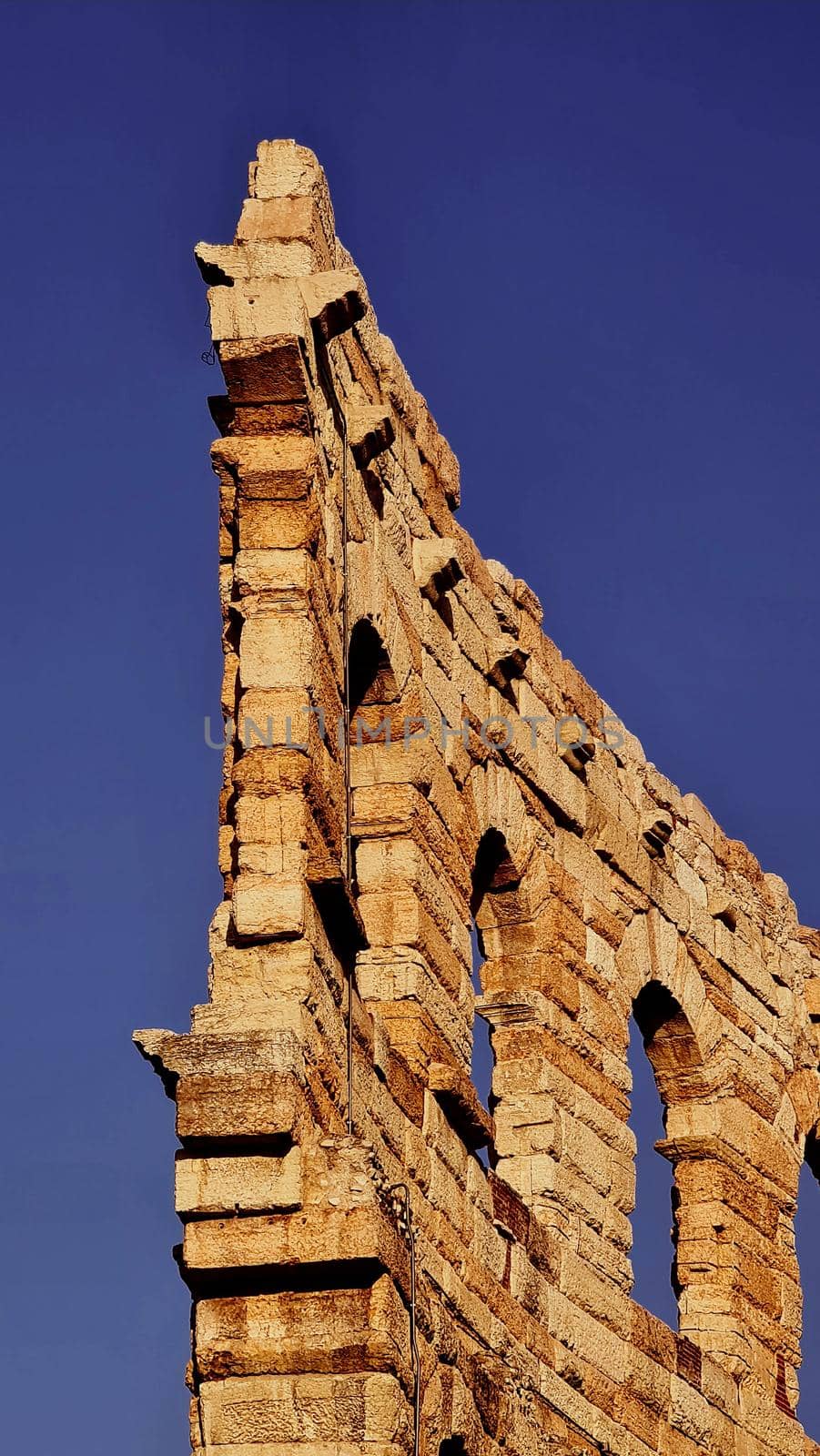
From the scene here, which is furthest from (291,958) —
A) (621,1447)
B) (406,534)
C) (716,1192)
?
(716,1192)

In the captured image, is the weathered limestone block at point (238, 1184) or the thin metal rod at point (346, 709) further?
the thin metal rod at point (346, 709)

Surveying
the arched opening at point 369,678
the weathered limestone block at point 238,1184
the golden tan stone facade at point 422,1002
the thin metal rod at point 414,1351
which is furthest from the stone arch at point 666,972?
the weathered limestone block at point 238,1184

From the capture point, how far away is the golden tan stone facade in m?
10.9

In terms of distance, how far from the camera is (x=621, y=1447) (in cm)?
1495

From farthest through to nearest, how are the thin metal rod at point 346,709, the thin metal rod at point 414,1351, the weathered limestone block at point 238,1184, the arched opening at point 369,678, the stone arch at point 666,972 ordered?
1. the stone arch at point 666,972
2. the arched opening at point 369,678
3. the thin metal rod at point 346,709
4. the thin metal rod at point 414,1351
5. the weathered limestone block at point 238,1184

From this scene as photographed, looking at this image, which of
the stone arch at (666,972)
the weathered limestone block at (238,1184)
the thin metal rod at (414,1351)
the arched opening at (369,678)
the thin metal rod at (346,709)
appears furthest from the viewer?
the stone arch at (666,972)

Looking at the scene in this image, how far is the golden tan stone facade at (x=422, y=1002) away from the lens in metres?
10.9

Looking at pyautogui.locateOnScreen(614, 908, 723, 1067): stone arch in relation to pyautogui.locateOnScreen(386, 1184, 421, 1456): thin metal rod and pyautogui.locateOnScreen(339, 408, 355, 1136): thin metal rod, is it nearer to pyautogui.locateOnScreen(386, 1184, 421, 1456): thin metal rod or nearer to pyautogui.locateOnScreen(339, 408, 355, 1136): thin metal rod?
pyautogui.locateOnScreen(339, 408, 355, 1136): thin metal rod

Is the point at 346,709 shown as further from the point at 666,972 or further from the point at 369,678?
the point at 666,972

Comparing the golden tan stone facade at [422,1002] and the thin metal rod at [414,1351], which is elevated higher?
the golden tan stone facade at [422,1002]

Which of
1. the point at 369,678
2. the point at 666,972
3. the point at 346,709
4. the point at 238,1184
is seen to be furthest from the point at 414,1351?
the point at 666,972

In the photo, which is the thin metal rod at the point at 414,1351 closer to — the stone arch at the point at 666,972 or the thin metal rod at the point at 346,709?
the thin metal rod at the point at 346,709

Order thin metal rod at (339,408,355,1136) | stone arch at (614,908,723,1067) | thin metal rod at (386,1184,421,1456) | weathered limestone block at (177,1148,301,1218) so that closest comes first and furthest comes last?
weathered limestone block at (177,1148,301,1218) → thin metal rod at (386,1184,421,1456) → thin metal rod at (339,408,355,1136) → stone arch at (614,908,723,1067)

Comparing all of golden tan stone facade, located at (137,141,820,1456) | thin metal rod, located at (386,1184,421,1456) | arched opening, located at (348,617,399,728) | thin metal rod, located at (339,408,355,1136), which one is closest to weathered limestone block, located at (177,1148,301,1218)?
golden tan stone facade, located at (137,141,820,1456)
